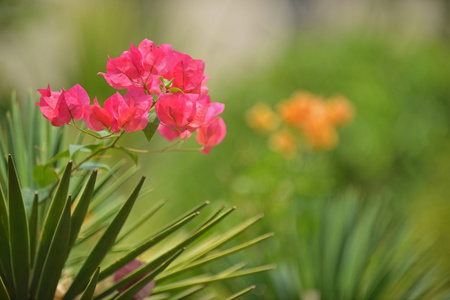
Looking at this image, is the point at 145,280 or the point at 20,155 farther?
the point at 20,155

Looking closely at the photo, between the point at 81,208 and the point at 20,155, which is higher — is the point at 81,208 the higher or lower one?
the lower one

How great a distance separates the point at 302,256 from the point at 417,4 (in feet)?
20.8

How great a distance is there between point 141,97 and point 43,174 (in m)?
0.12

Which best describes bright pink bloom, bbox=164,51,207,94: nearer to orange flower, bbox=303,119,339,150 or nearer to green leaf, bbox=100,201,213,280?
green leaf, bbox=100,201,213,280

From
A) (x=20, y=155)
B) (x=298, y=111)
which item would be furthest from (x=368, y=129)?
(x=20, y=155)

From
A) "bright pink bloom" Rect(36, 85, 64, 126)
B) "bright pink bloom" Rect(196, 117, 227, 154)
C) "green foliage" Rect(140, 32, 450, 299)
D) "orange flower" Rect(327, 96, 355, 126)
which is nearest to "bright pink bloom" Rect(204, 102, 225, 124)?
"bright pink bloom" Rect(196, 117, 227, 154)

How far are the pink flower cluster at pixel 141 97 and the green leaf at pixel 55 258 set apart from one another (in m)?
0.07

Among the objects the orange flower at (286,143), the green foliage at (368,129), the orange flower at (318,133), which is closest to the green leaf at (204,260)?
the orange flower at (318,133)

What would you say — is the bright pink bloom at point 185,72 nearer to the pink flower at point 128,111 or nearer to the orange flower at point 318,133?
the pink flower at point 128,111

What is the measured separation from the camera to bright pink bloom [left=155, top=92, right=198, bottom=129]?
453 mm

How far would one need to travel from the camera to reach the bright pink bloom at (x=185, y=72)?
464 millimetres

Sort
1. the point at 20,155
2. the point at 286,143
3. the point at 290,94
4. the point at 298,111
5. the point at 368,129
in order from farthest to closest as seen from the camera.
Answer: the point at 290,94 → the point at 368,129 → the point at 286,143 → the point at 298,111 → the point at 20,155

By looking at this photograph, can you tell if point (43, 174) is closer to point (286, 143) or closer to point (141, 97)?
point (141, 97)

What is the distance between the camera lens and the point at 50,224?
18.3 inches
